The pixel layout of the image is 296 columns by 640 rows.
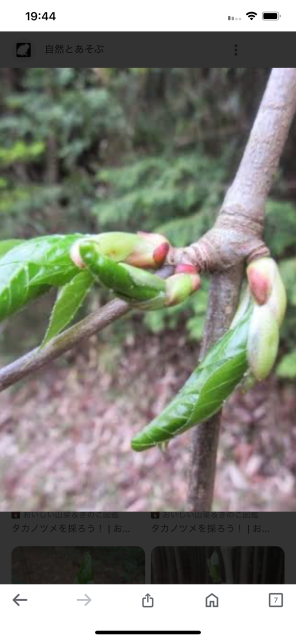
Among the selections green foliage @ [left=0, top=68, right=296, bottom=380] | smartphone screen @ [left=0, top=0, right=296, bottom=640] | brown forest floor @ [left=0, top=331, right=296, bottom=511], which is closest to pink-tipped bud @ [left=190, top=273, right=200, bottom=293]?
smartphone screen @ [left=0, top=0, right=296, bottom=640]

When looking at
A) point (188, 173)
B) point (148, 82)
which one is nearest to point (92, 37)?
point (188, 173)

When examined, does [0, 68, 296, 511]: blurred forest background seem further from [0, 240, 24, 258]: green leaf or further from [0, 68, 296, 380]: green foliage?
[0, 240, 24, 258]: green leaf

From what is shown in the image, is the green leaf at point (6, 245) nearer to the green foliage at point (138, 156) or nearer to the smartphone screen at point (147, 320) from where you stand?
the smartphone screen at point (147, 320)

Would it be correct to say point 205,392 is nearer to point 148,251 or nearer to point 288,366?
point 148,251

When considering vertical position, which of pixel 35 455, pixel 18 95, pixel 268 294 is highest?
pixel 18 95

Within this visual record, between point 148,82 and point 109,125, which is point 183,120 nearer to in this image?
point 148,82

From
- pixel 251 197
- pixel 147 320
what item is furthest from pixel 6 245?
pixel 147 320
